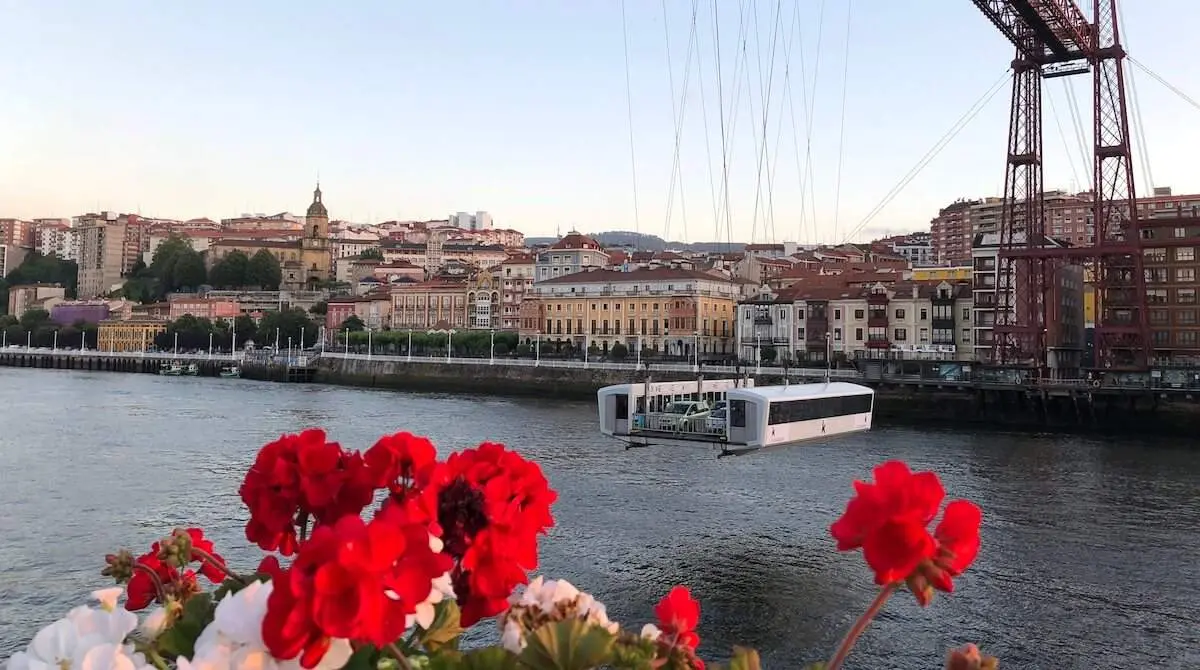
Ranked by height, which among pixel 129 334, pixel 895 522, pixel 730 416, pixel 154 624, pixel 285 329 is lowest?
pixel 730 416

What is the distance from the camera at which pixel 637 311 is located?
6331 centimetres

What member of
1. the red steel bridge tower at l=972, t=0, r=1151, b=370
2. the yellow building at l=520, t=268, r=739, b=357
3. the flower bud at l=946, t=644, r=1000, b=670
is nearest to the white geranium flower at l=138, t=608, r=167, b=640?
the flower bud at l=946, t=644, r=1000, b=670

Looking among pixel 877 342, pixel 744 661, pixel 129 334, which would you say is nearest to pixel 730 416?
pixel 744 661

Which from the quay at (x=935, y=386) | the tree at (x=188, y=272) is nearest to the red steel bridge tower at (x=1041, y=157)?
the quay at (x=935, y=386)

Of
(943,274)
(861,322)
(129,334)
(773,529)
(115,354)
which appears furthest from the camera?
(129,334)

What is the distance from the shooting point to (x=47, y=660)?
194 centimetres

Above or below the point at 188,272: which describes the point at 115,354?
below

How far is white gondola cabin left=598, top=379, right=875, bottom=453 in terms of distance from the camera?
1647cm

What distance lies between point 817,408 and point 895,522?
16.8 m

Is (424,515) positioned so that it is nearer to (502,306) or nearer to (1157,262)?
(1157,262)

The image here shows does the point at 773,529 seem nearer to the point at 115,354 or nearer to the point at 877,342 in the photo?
the point at 877,342

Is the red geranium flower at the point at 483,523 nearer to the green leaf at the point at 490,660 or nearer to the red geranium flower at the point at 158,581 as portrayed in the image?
the green leaf at the point at 490,660

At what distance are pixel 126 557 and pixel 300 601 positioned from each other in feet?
4.94

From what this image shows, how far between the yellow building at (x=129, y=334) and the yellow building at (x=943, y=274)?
7208 cm
